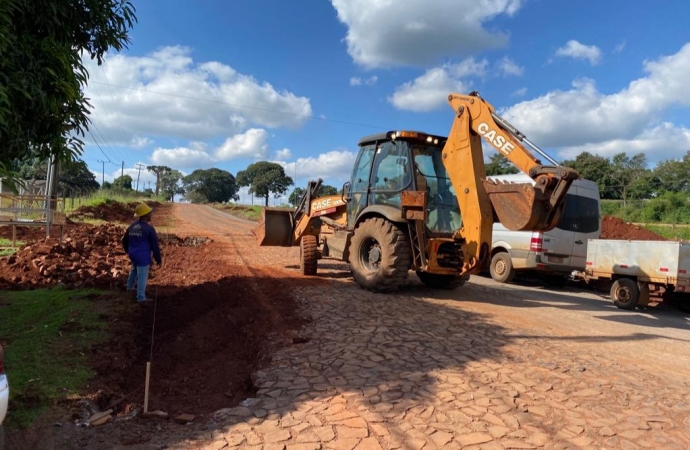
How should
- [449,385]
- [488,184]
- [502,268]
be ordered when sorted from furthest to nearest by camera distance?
1. [502,268]
2. [488,184]
3. [449,385]

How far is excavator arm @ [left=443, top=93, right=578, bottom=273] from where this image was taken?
22.2 feet

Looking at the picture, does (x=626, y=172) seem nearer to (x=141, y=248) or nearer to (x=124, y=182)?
(x=141, y=248)

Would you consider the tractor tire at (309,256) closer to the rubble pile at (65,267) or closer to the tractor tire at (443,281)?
the tractor tire at (443,281)

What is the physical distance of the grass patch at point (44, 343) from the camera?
3932 millimetres

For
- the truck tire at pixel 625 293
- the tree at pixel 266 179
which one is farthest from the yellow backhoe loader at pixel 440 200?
the tree at pixel 266 179

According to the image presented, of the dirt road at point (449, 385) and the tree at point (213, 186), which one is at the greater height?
the tree at point (213, 186)

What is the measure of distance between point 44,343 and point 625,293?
9994 mm

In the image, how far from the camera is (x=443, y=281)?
9352 millimetres

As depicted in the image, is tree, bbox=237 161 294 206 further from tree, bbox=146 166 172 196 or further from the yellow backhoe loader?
the yellow backhoe loader

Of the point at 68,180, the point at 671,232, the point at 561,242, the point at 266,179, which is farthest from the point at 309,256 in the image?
the point at 266,179

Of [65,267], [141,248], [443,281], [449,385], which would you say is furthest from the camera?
[65,267]

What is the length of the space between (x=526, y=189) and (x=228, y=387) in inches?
190

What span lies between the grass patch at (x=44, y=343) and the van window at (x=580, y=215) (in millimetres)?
10053

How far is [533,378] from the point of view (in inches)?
181
